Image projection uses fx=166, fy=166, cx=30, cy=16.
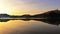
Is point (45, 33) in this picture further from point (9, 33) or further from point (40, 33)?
point (9, 33)

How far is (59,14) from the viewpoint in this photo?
6023mm

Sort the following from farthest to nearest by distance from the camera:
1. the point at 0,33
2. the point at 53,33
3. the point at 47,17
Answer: the point at 47,17 < the point at 53,33 < the point at 0,33

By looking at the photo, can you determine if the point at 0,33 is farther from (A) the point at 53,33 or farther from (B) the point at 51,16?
(B) the point at 51,16

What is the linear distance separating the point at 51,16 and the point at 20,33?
130 inches

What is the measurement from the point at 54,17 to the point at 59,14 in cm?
22

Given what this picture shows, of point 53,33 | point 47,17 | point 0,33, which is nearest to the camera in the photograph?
point 0,33

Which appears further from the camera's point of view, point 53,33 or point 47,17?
point 47,17

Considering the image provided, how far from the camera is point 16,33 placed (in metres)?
2.97

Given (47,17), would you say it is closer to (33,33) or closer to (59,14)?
(59,14)

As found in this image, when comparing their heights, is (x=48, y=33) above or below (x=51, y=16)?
below

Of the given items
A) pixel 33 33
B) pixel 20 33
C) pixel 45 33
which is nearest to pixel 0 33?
pixel 20 33

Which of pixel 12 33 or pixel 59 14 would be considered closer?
pixel 12 33

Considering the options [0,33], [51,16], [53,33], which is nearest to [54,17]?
[51,16]

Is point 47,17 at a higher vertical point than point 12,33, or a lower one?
higher
